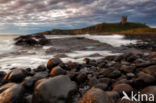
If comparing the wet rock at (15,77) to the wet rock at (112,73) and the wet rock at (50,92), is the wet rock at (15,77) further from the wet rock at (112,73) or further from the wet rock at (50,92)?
the wet rock at (112,73)

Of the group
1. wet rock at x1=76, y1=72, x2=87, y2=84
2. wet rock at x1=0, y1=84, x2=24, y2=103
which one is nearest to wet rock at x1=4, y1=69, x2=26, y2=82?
wet rock at x1=0, y1=84, x2=24, y2=103

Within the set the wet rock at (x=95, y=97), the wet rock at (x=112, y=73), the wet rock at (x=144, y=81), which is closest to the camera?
the wet rock at (x=95, y=97)

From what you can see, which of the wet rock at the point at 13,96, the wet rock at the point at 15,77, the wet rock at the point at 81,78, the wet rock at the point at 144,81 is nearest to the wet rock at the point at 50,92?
the wet rock at the point at 13,96

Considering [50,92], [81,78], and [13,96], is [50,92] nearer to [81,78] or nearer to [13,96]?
[13,96]

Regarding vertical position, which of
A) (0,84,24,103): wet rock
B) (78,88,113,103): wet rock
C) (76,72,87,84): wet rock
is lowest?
(76,72,87,84): wet rock

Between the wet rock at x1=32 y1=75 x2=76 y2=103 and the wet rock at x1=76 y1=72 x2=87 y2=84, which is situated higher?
the wet rock at x1=32 y1=75 x2=76 y2=103

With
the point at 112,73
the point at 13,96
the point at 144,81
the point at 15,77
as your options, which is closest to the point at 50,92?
the point at 13,96

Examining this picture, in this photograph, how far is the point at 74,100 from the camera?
2.12 meters

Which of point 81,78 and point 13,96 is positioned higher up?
point 13,96

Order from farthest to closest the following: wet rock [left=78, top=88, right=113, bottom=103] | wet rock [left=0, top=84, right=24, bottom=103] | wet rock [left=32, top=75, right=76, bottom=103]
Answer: wet rock [left=0, top=84, right=24, bottom=103] → wet rock [left=32, top=75, right=76, bottom=103] → wet rock [left=78, top=88, right=113, bottom=103]

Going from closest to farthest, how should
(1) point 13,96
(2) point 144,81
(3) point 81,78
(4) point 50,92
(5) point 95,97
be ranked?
1. (5) point 95,97
2. (4) point 50,92
3. (1) point 13,96
4. (2) point 144,81
5. (3) point 81,78

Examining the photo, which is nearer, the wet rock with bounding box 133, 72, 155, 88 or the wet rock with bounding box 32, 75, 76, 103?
the wet rock with bounding box 32, 75, 76, 103

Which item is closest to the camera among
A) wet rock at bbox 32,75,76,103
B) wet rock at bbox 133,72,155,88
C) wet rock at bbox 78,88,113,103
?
Answer: wet rock at bbox 78,88,113,103

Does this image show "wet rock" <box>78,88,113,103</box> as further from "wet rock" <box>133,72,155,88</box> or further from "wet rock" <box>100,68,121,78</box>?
"wet rock" <box>100,68,121,78</box>
